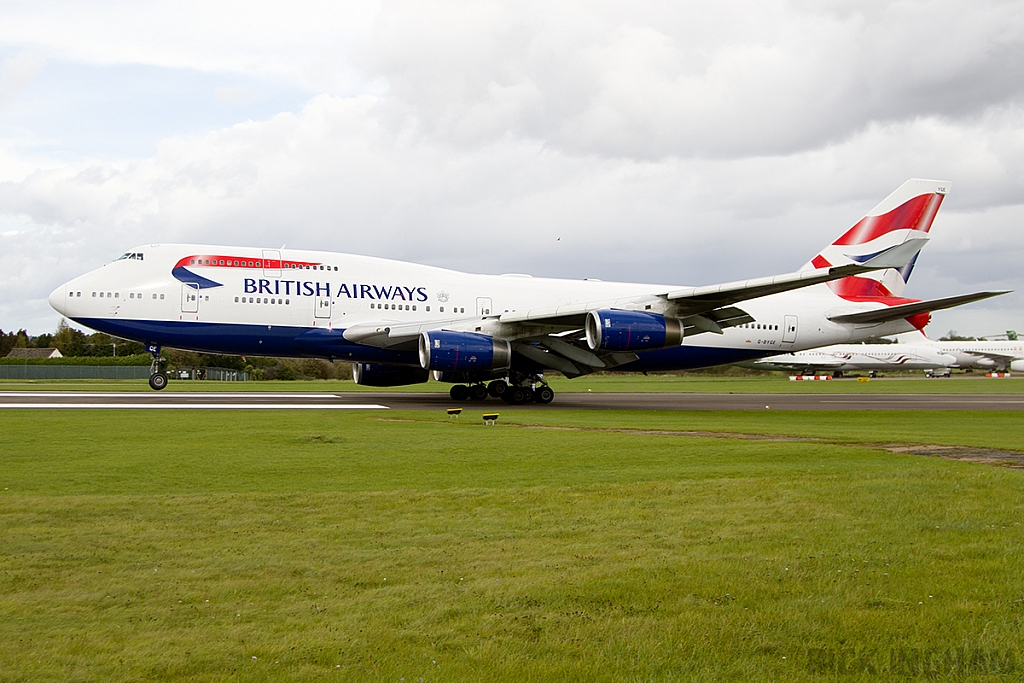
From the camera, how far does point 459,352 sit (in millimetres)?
26156

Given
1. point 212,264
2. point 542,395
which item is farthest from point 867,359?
point 212,264

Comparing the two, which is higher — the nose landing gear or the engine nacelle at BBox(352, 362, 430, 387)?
the nose landing gear

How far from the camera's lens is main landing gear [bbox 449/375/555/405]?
2955 centimetres

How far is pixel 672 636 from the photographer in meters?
4.90

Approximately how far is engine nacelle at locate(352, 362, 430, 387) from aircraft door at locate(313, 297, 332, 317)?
14.3 ft

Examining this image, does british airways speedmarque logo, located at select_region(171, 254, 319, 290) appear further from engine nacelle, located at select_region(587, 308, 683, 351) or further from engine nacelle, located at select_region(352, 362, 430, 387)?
engine nacelle, located at select_region(587, 308, 683, 351)

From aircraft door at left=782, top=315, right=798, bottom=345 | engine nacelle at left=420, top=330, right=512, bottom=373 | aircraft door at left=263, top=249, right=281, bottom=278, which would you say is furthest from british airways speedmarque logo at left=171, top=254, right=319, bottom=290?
aircraft door at left=782, top=315, right=798, bottom=345

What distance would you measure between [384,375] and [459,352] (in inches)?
287

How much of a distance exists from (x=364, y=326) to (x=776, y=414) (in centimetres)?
1362

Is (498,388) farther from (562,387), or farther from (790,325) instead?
(562,387)

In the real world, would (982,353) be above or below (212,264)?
below

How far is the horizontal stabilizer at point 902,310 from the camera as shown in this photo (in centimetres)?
2569

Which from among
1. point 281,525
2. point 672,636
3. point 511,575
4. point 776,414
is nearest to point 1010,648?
point 672,636

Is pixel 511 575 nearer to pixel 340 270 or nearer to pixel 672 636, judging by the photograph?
pixel 672 636
